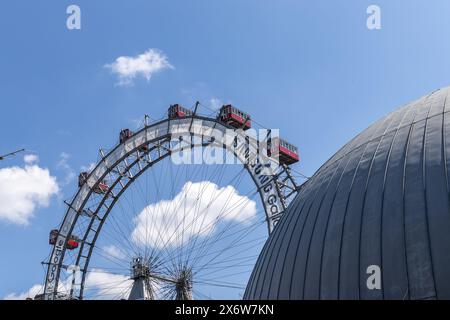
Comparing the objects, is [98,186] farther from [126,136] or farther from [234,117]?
[234,117]

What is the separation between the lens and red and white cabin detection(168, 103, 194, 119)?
50.1m

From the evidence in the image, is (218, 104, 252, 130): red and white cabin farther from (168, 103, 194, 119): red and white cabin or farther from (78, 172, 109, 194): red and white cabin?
(78, 172, 109, 194): red and white cabin

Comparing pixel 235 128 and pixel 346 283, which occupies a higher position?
pixel 235 128

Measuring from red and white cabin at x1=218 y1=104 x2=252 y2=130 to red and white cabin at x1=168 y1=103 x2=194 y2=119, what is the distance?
4.48m

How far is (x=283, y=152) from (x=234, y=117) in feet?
16.1

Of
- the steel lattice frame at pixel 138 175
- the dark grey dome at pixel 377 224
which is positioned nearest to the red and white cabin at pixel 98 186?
the steel lattice frame at pixel 138 175

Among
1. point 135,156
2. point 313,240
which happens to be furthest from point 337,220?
point 135,156

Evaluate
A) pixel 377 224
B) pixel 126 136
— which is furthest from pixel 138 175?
pixel 377 224

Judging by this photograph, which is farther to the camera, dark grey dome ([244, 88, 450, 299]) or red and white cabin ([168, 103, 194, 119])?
red and white cabin ([168, 103, 194, 119])

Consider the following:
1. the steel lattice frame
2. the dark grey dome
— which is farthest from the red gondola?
the dark grey dome

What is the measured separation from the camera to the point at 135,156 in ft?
177
